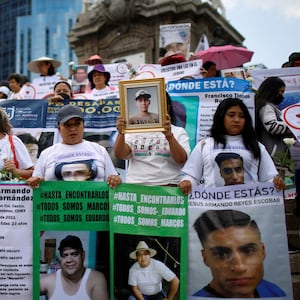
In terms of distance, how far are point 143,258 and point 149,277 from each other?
0.50 feet

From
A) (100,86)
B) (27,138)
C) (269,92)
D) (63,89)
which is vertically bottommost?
(27,138)

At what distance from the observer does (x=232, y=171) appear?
4328 mm

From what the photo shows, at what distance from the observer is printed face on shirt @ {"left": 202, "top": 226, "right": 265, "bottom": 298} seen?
396 centimetres

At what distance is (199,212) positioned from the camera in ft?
13.7

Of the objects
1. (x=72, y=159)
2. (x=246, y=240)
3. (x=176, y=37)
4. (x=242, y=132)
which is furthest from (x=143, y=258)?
(x=176, y=37)

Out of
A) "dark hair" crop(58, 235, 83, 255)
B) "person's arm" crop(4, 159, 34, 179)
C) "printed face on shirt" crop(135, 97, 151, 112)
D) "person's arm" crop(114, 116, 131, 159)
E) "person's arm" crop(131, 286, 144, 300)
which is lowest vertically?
"person's arm" crop(131, 286, 144, 300)

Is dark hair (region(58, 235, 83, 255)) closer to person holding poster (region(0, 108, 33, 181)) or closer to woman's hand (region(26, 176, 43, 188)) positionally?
woman's hand (region(26, 176, 43, 188))

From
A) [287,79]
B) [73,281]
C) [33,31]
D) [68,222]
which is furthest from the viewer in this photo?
[33,31]

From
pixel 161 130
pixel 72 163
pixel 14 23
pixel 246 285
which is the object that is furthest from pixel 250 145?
pixel 14 23

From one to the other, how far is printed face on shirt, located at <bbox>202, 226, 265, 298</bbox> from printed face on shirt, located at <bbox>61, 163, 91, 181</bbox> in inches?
45.5

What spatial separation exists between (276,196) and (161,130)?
112 cm

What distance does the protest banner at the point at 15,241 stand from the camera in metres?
4.20

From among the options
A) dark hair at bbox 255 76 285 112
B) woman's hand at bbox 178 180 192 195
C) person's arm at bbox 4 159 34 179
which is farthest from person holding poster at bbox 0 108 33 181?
dark hair at bbox 255 76 285 112

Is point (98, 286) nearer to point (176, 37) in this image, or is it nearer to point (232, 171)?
point (232, 171)
